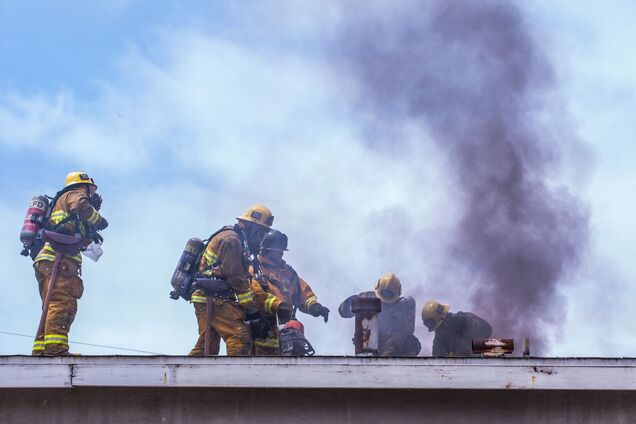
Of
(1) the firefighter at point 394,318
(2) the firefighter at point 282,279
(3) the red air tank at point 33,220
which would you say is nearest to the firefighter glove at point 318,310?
(2) the firefighter at point 282,279

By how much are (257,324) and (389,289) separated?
276 cm

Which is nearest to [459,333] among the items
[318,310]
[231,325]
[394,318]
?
[394,318]

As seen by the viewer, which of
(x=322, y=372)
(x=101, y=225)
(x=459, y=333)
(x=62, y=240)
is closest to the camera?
(x=322, y=372)

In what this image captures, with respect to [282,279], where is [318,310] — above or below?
below

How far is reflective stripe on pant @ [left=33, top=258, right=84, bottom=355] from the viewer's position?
28.0ft

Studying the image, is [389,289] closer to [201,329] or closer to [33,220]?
[201,329]

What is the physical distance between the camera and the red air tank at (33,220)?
9031 mm

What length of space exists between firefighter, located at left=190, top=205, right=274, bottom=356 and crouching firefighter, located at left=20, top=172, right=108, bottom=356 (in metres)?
1.12

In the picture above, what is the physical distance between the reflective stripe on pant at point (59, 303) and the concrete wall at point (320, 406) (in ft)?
6.20

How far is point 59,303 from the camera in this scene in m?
8.77

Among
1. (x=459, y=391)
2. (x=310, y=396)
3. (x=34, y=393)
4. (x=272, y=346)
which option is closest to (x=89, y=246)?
(x=272, y=346)

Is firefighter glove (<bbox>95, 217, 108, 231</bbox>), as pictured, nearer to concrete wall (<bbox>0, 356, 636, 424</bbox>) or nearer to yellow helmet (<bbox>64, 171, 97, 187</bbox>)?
yellow helmet (<bbox>64, 171, 97, 187</bbox>)

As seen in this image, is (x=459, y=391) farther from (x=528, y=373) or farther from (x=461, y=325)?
(x=461, y=325)

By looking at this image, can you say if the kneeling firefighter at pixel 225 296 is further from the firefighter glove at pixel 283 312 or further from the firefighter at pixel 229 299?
the firefighter glove at pixel 283 312
